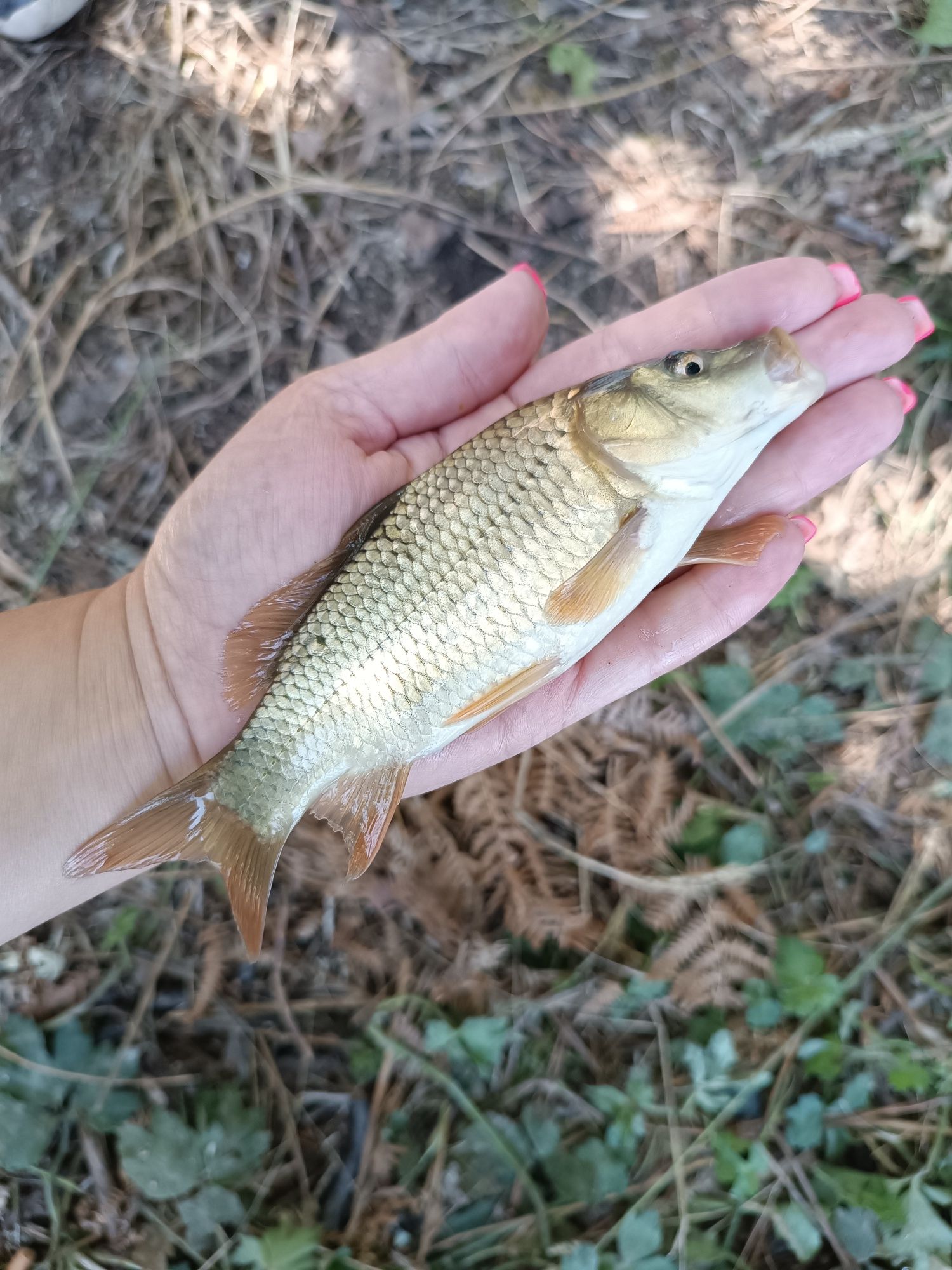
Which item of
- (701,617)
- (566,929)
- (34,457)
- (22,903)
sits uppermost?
(34,457)

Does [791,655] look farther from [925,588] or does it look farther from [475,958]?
[475,958]

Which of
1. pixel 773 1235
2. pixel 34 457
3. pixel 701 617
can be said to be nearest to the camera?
pixel 701 617

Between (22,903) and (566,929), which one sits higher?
(22,903)

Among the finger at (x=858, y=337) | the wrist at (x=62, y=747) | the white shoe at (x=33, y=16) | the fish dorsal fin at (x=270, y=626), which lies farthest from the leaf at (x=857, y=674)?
the white shoe at (x=33, y=16)

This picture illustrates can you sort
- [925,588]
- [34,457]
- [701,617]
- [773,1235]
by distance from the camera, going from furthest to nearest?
[34,457]
[925,588]
[773,1235]
[701,617]

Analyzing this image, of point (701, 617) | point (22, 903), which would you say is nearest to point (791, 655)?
point (701, 617)

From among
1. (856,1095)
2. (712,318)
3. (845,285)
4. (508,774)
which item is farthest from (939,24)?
(856,1095)

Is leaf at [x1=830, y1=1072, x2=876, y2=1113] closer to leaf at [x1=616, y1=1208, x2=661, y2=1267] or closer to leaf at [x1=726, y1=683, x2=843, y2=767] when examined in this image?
leaf at [x1=616, y1=1208, x2=661, y2=1267]
